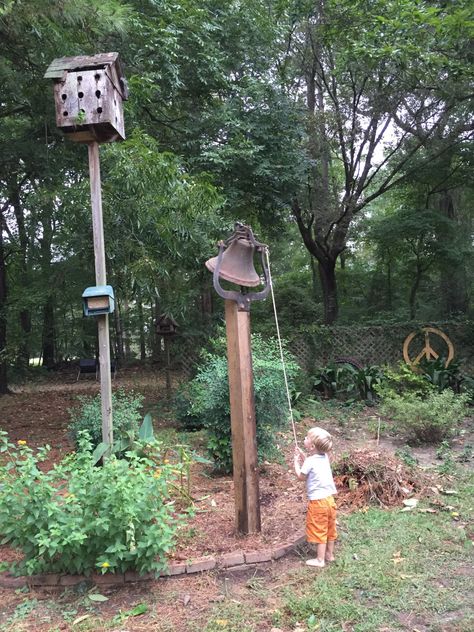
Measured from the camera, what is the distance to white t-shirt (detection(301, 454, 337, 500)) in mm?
3096

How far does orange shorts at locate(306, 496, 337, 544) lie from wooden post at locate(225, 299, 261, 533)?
1.34ft

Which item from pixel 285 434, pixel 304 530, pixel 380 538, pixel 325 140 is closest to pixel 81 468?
pixel 304 530

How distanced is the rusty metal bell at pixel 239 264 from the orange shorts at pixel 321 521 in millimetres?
1466

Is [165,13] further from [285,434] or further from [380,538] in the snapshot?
[380,538]

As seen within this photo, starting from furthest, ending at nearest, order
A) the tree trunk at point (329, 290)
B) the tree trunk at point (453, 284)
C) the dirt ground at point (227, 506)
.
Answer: the tree trunk at point (329, 290)
the tree trunk at point (453, 284)
the dirt ground at point (227, 506)

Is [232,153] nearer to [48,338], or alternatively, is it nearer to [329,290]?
[329,290]

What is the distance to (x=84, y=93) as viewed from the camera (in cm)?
435

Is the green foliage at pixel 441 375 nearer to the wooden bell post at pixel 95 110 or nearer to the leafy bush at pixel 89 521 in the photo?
the wooden bell post at pixel 95 110

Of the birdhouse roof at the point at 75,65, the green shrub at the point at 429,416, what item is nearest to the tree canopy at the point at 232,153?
the birdhouse roof at the point at 75,65

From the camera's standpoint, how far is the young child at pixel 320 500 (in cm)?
304

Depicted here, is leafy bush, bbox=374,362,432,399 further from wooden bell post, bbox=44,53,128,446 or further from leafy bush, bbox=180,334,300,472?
wooden bell post, bbox=44,53,128,446

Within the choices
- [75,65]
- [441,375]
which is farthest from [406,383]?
[75,65]

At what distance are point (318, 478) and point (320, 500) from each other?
0.13 metres

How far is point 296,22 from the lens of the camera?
39.1 feet
